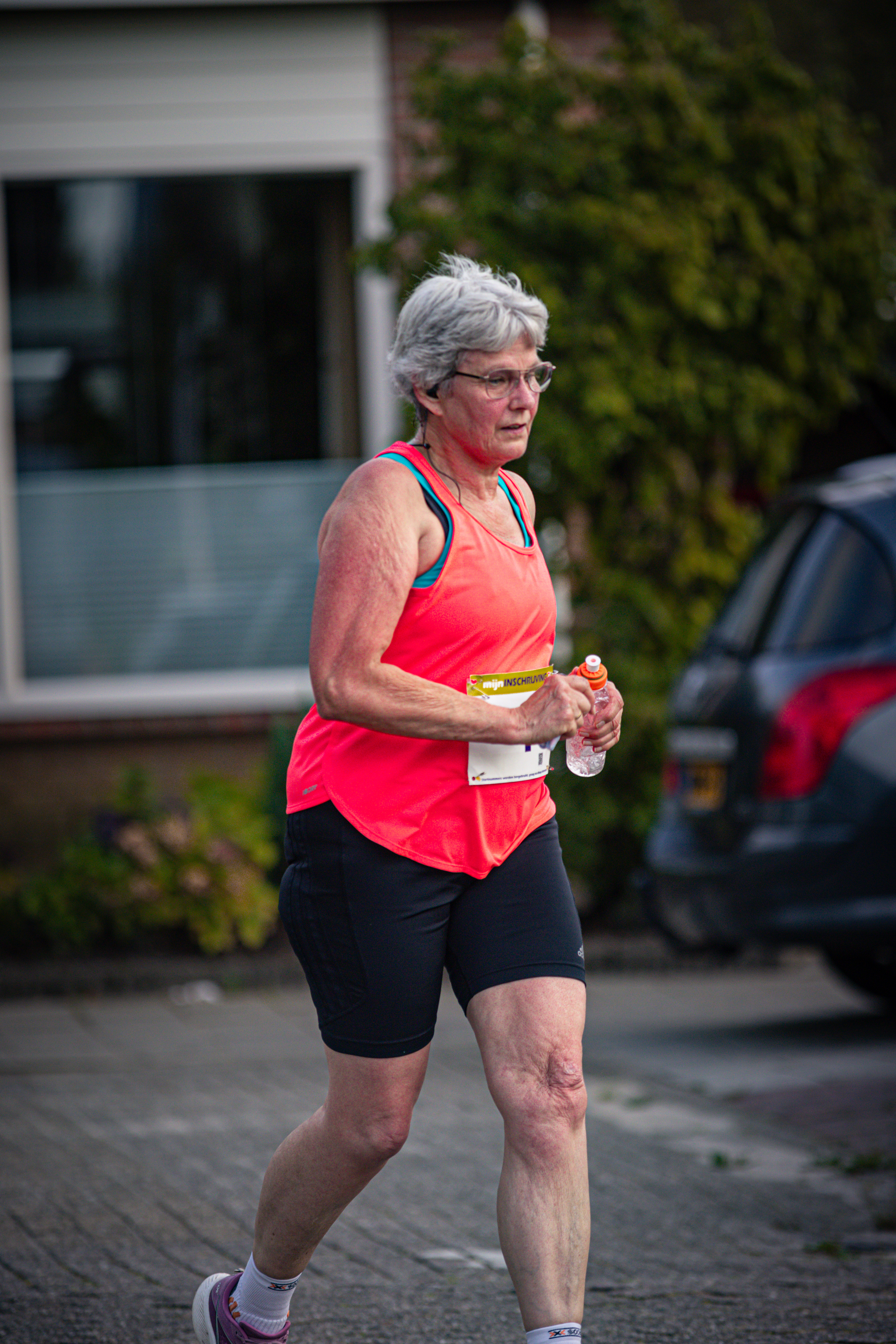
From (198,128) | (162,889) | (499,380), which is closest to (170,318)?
(198,128)

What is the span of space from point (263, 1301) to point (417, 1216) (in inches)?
55.6

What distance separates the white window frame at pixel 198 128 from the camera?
10.2 meters

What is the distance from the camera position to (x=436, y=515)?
9.70 ft

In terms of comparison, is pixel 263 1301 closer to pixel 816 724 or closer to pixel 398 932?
pixel 398 932

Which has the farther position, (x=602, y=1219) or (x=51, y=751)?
(x=51, y=751)

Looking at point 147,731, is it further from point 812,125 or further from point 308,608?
point 812,125

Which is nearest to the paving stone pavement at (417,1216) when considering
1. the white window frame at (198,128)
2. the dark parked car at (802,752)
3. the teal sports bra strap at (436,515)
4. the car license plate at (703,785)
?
the dark parked car at (802,752)

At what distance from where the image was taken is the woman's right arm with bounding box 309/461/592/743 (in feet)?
9.36

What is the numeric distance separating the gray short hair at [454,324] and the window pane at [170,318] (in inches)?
296

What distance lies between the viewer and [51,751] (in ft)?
32.6

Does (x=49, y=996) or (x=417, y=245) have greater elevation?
(x=417, y=245)

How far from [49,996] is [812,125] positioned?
5.83m

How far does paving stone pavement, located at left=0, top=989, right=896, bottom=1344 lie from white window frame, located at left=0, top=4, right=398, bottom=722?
12.3 ft

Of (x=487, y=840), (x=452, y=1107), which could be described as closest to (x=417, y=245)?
(x=452, y=1107)
